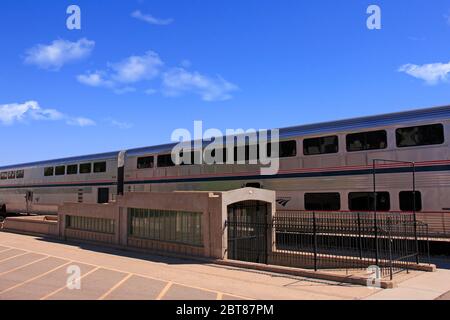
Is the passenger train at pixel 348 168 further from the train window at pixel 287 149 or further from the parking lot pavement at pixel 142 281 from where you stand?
the parking lot pavement at pixel 142 281

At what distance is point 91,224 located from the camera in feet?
65.8

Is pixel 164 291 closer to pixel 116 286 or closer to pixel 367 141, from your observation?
pixel 116 286

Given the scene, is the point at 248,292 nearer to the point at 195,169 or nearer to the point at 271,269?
the point at 271,269

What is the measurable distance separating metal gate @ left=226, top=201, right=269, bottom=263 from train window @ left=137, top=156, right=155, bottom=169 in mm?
10778

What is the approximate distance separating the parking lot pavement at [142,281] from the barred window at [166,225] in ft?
3.21

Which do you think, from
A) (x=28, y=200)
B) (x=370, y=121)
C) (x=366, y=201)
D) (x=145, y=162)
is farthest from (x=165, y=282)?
(x=28, y=200)

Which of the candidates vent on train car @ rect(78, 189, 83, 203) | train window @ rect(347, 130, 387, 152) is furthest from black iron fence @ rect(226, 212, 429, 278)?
vent on train car @ rect(78, 189, 83, 203)

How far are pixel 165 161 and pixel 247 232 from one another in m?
10.2

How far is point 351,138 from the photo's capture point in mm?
16703

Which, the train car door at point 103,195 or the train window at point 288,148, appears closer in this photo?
the train window at point 288,148

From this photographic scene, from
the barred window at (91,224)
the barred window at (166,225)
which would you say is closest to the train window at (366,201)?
the barred window at (166,225)

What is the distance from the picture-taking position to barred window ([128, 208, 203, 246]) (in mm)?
14961

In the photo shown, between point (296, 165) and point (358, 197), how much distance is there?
9.51 feet

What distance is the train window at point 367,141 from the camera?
52.0 feet
